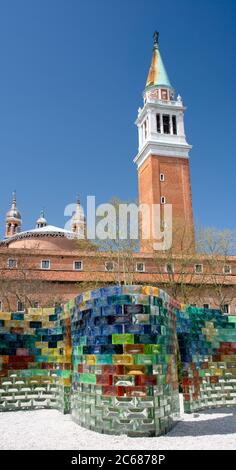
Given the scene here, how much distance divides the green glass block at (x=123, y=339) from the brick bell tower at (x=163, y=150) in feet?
106

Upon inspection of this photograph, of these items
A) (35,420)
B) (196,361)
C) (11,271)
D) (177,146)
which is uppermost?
(177,146)

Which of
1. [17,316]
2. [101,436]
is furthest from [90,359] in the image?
[17,316]

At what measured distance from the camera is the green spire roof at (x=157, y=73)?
152ft

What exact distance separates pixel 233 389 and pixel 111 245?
49.8 feet

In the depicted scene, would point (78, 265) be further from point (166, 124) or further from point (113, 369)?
point (113, 369)

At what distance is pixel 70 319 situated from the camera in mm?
10461

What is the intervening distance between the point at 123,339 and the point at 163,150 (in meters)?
37.5

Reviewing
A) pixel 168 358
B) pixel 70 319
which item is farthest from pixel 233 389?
pixel 70 319

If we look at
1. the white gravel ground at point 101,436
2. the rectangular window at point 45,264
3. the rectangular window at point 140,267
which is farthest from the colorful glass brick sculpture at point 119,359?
the rectangular window at point 140,267

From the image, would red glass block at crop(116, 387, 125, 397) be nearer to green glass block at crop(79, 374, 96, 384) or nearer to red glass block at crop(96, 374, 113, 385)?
red glass block at crop(96, 374, 113, 385)

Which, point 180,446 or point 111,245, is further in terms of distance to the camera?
point 111,245

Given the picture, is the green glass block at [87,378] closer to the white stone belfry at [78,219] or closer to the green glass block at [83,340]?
the green glass block at [83,340]

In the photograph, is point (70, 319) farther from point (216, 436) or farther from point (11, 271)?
point (11, 271)

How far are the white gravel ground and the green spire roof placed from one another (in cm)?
4223
